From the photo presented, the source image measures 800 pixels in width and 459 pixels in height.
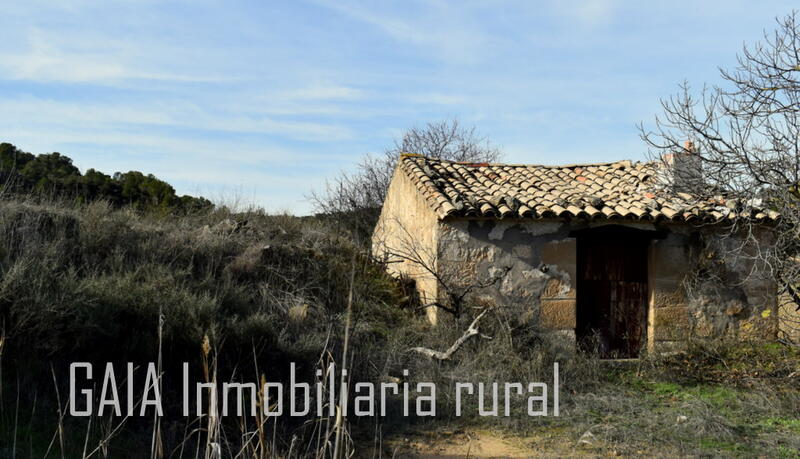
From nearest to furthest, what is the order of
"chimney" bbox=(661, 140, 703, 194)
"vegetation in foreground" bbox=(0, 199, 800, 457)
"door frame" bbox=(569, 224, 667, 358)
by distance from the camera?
"vegetation in foreground" bbox=(0, 199, 800, 457) → "chimney" bbox=(661, 140, 703, 194) → "door frame" bbox=(569, 224, 667, 358)

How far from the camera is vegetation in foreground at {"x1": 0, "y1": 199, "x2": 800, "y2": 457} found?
5543mm

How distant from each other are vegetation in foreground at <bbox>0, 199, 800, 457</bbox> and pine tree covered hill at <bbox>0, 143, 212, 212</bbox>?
13.8 ft

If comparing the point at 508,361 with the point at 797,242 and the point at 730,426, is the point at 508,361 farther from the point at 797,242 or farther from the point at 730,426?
the point at 797,242

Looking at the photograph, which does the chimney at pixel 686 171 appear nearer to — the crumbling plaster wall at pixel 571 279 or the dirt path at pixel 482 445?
the crumbling plaster wall at pixel 571 279

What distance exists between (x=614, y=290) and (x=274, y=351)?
18.2 feet

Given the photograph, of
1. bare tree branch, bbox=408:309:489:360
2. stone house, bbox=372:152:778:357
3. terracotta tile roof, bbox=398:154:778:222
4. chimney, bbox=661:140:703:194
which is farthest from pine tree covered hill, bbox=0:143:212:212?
chimney, bbox=661:140:703:194

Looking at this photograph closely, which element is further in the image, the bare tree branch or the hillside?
the bare tree branch

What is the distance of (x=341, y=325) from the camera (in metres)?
8.95

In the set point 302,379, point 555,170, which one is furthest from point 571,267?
point 302,379

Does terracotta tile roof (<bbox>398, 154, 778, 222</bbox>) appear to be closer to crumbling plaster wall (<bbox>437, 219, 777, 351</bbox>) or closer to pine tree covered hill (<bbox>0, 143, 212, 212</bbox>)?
crumbling plaster wall (<bbox>437, 219, 777, 351</bbox>)

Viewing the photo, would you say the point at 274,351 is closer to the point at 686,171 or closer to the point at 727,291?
the point at 686,171

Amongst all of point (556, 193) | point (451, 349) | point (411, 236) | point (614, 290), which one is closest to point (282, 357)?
point (451, 349)

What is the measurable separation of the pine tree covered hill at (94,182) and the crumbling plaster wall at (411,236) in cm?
438

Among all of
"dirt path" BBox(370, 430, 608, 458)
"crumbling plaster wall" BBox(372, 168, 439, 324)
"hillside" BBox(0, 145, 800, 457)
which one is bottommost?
"dirt path" BBox(370, 430, 608, 458)
